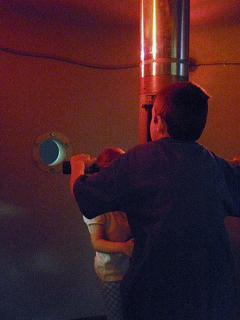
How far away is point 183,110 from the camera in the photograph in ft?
4.49

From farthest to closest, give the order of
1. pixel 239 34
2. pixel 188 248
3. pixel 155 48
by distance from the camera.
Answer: pixel 239 34, pixel 155 48, pixel 188 248

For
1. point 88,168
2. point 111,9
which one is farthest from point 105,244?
point 111,9

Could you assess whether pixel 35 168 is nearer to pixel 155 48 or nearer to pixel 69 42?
pixel 69 42

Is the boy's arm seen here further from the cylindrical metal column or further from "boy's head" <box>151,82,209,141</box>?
A: "boy's head" <box>151,82,209,141</box>

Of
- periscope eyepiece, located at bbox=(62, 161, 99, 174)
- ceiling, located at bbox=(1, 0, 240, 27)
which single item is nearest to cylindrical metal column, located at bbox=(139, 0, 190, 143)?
periscope eyepiece, located at bbox=(62, 161, 99, 174)

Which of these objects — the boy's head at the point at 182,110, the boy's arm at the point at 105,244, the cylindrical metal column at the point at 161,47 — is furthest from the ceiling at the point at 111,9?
the boy's head at the point at 182,110

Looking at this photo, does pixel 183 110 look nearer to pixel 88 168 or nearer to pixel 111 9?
pixel 88 168

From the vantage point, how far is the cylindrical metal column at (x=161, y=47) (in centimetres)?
192

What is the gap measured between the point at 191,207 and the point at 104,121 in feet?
7.01

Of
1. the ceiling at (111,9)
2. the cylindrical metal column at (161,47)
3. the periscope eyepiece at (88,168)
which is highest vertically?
the ceiling at (111,9)

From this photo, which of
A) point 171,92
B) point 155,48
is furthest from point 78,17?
point 171,92

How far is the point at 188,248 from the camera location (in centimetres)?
134

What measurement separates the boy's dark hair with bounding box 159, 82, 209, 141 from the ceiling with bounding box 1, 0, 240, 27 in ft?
5.03

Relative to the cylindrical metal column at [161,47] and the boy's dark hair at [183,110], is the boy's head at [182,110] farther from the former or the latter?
the cylindrical metal column at [161,47]
